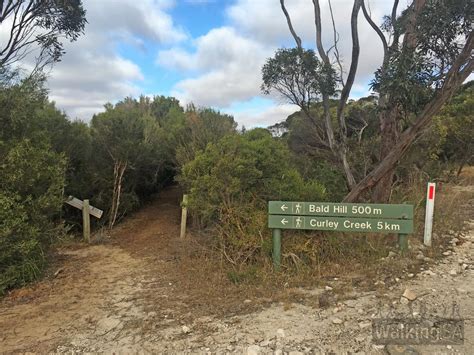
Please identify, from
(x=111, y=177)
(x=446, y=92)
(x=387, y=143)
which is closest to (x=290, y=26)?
(x=387, y=143)

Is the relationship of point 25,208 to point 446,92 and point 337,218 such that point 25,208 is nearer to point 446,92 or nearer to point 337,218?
point 337,218

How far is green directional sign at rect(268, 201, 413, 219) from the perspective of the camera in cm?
543

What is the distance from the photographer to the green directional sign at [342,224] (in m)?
5.42

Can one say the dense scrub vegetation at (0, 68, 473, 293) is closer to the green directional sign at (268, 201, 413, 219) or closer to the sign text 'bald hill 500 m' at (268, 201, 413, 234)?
the sign text 'bald hill 500 m' at (268, 201, 413, 234)

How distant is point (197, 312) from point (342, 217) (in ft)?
7.95

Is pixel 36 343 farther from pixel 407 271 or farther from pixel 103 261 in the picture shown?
pixel 407 271

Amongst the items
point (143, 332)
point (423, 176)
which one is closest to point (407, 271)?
point (143, 332)

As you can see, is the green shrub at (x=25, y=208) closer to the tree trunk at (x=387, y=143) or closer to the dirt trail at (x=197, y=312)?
the dirt trail at (x=197, y=312)

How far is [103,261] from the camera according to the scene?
23.9 ft

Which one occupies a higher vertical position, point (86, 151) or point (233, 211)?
point (86, 151)

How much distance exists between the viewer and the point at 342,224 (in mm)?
5434

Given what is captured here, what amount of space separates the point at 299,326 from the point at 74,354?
223 cm

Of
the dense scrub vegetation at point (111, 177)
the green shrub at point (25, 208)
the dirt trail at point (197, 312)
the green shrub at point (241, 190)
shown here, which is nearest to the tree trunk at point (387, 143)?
the dense scrub vegetation at point (111, 177)

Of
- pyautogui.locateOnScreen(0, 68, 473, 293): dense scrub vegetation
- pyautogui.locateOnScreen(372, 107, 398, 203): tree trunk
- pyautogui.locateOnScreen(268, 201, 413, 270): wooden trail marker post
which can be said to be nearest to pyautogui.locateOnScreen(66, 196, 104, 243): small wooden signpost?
pyautogui.locateOnScreen(0, 68, 473, 293): dense scrub vegetation
